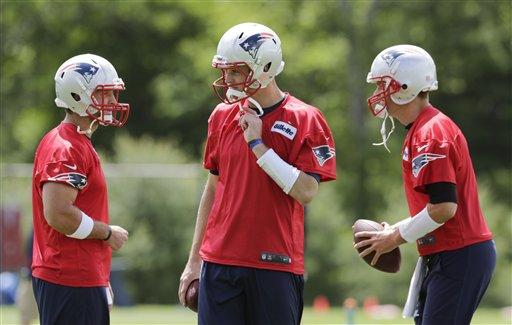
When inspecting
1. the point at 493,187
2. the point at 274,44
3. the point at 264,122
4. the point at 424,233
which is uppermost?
the point at 274,44

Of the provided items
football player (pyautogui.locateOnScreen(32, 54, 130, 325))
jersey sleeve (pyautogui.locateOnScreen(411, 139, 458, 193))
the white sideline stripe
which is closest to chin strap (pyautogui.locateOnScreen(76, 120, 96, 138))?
football player (pyautogui.locateOnScreen(32, 54, 130, 325))

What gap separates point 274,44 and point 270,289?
3.90 feet

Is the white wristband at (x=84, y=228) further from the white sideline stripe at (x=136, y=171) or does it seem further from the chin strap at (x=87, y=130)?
the white sideline stripe at (x=136, y=171)

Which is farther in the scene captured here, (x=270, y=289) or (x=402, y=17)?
(x=402, y=17)

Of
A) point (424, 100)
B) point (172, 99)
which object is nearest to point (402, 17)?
point (172, 99)

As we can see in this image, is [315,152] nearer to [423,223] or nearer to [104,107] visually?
[423,223]

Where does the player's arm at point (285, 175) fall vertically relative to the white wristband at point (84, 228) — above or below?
above

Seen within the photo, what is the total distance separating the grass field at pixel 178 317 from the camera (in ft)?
47.5

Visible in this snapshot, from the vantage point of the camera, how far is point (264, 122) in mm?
5996

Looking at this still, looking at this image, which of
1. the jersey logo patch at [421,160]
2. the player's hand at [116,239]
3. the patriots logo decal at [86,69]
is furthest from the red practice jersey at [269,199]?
the patriots logo decal at [86,69]

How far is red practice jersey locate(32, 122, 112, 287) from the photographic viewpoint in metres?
6.18

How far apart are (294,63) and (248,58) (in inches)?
1175

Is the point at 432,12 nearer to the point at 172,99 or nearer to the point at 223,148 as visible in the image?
the point at 172,99

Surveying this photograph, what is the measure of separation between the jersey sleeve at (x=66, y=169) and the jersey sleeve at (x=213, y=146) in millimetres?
615
